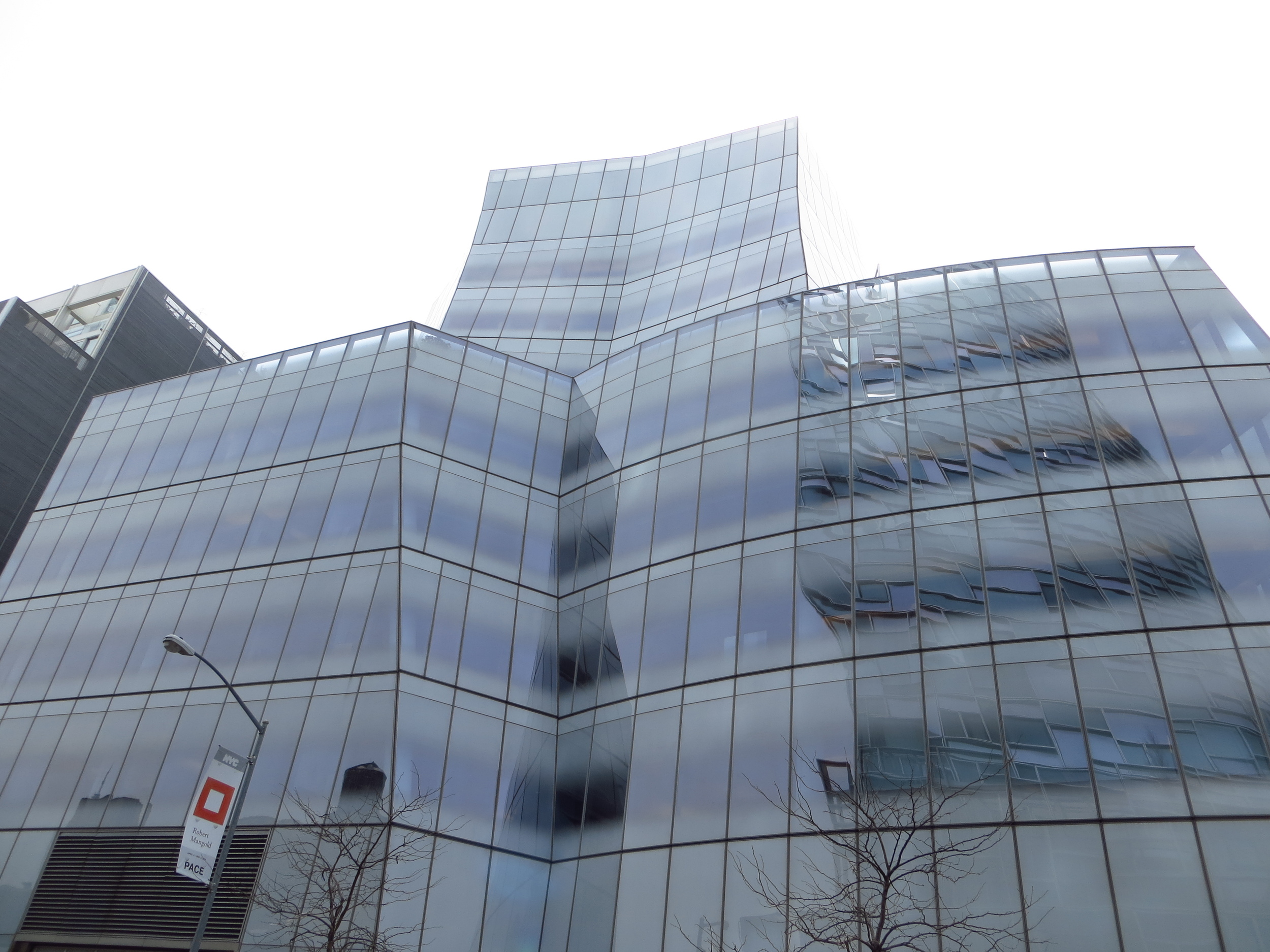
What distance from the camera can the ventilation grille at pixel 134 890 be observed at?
26.8 m

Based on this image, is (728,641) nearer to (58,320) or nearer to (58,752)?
(58,752)

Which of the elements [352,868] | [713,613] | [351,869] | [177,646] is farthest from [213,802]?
[713,613]

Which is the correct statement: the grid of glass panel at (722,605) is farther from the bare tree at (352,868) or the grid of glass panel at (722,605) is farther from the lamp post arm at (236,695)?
the lamp post arm at (236,695)

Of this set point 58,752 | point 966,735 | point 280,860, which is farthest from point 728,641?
point 58,752

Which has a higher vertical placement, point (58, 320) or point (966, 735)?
point (58, 320)

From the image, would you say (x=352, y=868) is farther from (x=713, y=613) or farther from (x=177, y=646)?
(x=713, y=613)

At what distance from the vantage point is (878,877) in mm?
22516

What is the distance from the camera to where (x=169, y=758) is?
30.4 metres

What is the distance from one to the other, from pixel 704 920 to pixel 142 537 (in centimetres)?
2642

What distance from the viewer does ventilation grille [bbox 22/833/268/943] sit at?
2681 centimetres

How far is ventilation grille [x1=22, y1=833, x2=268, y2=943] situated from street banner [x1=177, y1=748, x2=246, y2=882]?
8594 mm

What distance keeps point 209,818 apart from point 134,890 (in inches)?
498

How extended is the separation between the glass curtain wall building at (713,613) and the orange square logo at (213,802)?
7.90 m

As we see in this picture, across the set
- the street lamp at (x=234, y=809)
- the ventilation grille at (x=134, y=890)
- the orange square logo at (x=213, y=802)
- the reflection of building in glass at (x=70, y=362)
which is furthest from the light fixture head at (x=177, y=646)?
the reflection of building in glass at (x=70, y=362)
